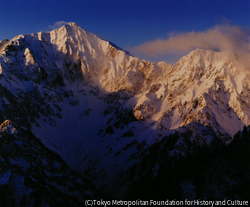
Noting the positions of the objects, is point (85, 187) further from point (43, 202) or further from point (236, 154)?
point (236, 154)

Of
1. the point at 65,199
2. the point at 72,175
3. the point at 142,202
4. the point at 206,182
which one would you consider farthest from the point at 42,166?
the point at 206,182

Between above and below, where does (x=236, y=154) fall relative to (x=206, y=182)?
above

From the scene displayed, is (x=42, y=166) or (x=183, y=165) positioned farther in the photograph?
(x=183, y=165)

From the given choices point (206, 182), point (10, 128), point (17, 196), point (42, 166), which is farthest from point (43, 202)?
point (206, 182)

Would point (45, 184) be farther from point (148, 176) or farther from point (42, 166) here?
point (148, 176)

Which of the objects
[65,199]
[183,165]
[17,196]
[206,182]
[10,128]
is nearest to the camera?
[17,196]

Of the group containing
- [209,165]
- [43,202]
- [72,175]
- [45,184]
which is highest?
[209,165]

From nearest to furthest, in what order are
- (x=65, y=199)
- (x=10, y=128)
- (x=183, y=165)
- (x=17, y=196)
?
(x=17, y=196), (x=65, y=199), (x=10, y=128), (x=183, y=165)

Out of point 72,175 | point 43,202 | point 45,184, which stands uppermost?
point 72,175

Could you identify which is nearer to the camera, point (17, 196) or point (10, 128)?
point (17, 196)
